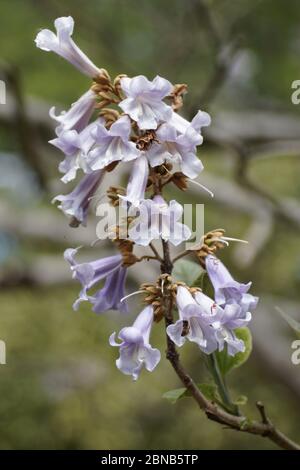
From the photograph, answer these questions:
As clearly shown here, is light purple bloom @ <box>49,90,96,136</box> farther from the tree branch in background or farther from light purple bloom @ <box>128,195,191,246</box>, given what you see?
the tree branch in background

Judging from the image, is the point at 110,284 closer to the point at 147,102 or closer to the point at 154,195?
the point at 154,195

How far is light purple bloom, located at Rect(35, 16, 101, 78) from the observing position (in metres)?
1.10

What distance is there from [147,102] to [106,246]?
8.02 feet

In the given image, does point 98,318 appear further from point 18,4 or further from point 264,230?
point 18,4

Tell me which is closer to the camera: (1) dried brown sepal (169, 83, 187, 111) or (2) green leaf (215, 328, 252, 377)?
(1) dried brown sepal (169, 83, 187, 111)

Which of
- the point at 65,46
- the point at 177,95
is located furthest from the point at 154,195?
the point at 65,46

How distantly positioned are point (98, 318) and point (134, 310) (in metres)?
Answer: 0.63

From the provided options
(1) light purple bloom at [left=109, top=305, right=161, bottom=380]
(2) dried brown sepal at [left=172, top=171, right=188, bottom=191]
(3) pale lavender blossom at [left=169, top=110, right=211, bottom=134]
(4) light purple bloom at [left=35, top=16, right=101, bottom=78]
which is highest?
(4) light purple bloom at [left=35, top=16, right=101, bottom=78]

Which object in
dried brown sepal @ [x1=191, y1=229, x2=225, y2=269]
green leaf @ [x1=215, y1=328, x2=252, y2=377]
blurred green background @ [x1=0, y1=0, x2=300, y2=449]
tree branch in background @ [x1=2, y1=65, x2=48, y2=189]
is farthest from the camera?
blurred green background @ [x1=0, y1=0, x2=300, y2=449]

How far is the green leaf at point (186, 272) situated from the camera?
1.17 meters

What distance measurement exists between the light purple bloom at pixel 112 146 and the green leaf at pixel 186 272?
0.78 ft

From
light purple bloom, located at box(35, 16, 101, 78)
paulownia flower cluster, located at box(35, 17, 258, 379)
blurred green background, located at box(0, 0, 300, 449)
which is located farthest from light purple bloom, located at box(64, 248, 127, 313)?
blurred green background, located at box(0, 0, 300, 449)

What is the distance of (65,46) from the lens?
1123 millimetres

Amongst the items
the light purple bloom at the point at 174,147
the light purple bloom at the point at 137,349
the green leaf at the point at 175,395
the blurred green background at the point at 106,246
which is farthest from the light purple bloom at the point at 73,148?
the blurred green background at the point at 106,246
